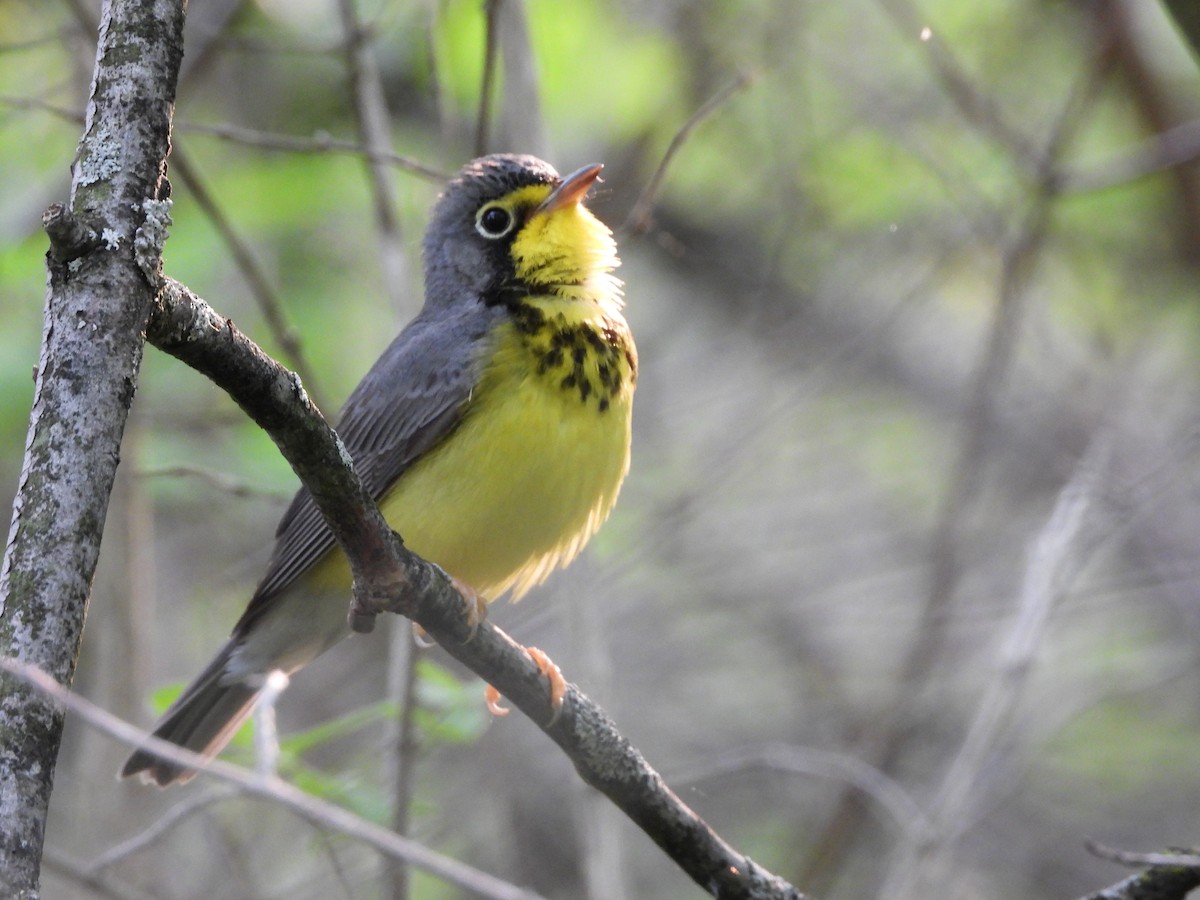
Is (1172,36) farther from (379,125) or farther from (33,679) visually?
(33,679)

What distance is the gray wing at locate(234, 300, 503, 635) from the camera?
485 centimetres

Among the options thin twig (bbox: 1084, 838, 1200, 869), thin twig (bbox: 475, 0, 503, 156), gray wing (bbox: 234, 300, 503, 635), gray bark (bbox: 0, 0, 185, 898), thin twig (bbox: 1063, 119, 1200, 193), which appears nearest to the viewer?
gray bark (bbox: 0, 0, 185, 898)

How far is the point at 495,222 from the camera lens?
5.42 m

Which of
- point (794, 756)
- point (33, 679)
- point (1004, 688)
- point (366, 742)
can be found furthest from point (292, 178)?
point (33, 679)

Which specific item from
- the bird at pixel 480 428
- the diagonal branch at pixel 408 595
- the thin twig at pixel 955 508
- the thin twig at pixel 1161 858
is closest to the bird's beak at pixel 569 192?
the bird at pixel 480 428

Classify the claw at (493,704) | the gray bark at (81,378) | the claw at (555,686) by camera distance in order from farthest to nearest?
the claw at (493,704), the claw at (555,686), the gray bark at (81,378)

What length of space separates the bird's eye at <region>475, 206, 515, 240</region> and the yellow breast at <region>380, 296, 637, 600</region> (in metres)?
0.50

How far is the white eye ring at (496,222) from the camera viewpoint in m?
5.41

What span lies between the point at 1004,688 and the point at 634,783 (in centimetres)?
295

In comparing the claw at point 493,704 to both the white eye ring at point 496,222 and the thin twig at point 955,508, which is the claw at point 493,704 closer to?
the white eye ring at point 496,222

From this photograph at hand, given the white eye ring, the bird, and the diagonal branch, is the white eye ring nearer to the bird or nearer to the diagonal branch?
the bird

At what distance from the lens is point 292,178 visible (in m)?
7.86

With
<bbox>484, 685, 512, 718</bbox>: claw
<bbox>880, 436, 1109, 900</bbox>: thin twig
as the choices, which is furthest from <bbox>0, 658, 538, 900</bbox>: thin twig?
<bbox>880, 436, 1109, 900</bbox>: thin twig

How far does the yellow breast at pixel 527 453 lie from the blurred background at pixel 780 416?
216 centimetres
